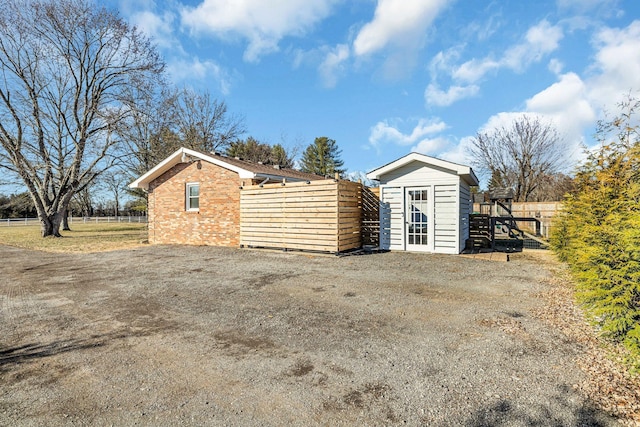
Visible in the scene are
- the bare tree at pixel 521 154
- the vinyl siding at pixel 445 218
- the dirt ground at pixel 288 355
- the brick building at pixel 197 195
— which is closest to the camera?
the dirt ground at pixel 288 355

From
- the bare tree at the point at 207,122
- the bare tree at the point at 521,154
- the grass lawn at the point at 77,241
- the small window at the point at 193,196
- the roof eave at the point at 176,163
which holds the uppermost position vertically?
the bare tree at the point at 207,122

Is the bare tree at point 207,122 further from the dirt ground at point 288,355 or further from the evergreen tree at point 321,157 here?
the dirt ground at point 288,355

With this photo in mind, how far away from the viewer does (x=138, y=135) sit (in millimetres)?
23000

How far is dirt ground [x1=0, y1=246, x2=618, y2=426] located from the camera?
2387 millimetres

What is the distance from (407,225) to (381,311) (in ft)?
21.9

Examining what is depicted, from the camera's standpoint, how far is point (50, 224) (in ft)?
66.0

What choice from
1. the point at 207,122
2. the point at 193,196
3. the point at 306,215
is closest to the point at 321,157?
the point at 207,122

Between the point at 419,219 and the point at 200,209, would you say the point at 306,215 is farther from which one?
the point at 200,209

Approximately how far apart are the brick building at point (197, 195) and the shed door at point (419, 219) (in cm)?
507

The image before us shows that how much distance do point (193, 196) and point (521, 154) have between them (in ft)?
90.0

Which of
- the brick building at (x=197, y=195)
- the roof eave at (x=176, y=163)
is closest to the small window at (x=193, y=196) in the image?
the brick building at (x=197, y=195)

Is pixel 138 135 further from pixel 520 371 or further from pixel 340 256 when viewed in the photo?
pixel 520 371

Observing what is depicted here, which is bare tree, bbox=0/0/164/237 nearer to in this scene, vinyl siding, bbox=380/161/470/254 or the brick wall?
the brick wall

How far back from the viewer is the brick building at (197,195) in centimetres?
1301
